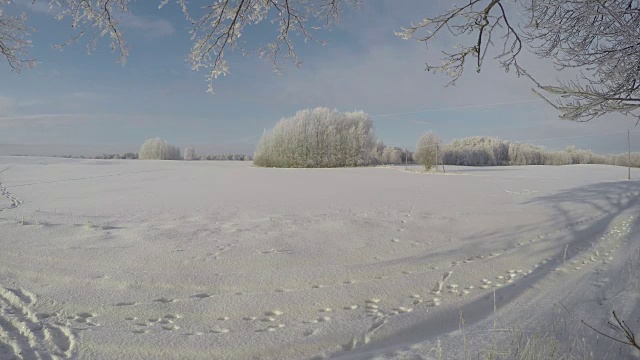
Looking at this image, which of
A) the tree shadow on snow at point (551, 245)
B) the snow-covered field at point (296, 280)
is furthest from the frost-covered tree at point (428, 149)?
the snow-covered field at point (296, 280)

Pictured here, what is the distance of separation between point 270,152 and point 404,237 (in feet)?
68.7

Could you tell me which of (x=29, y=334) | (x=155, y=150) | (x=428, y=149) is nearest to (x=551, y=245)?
(x=29, y=334)

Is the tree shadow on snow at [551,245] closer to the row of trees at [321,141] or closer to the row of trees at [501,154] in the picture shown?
the row of trees at [321,141]

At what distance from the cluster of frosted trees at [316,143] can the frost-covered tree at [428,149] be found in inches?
167

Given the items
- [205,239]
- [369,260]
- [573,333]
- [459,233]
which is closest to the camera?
[573,333]

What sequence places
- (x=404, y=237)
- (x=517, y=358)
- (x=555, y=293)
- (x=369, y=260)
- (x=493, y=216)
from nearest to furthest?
(x=517, y=358)
(x=555, y=293)
(x=369, y=260)
(x=404, y=237)
(x=493, y=216)

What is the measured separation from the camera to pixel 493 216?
19.5ft

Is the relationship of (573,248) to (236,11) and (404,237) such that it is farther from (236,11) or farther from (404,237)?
(236,11)

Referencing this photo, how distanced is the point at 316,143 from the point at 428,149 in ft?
24.7

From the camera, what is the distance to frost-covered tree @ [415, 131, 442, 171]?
66.5 feet

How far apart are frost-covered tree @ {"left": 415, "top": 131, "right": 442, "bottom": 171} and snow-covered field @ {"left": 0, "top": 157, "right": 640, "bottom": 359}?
14.3 meters

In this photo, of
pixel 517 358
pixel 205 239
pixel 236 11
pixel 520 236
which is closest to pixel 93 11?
pixel 236 11

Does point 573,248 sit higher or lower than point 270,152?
lower

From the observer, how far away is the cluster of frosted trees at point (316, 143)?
79.7 ft
